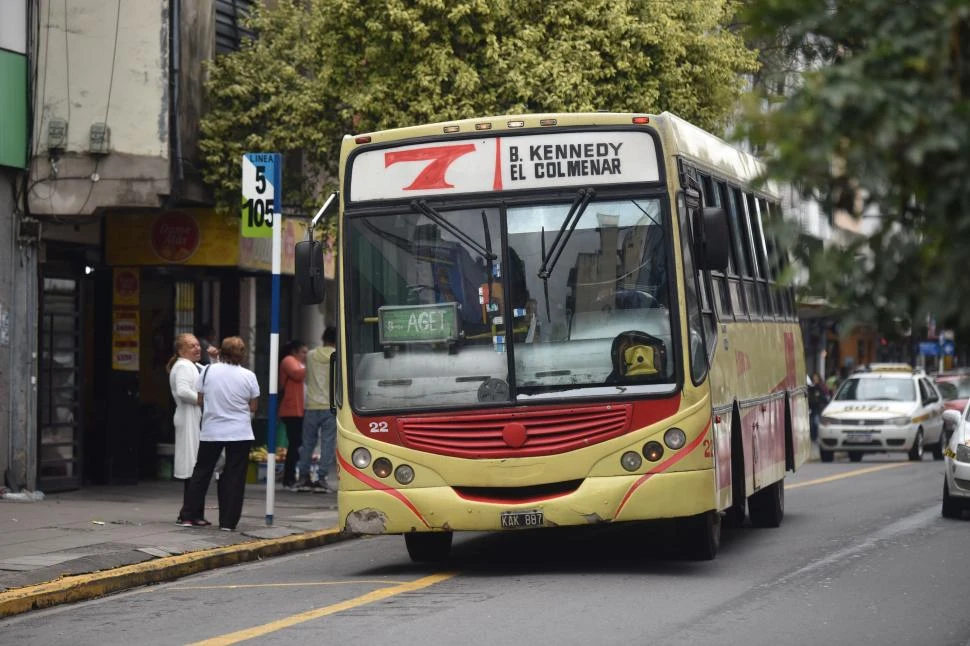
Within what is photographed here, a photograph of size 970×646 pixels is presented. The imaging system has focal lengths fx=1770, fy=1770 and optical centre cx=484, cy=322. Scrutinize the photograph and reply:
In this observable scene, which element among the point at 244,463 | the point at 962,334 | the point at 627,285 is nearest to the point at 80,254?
the point at 244,463

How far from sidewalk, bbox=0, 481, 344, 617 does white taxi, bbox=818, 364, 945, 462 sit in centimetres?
1468

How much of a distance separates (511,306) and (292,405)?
9891 mm

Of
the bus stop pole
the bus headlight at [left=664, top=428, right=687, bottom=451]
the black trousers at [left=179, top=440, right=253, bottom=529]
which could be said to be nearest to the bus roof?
the bus headlight at [left=664, top=428, right=687, bottom=451]

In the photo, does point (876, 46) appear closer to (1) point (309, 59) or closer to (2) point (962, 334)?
(2) point (962, 334)

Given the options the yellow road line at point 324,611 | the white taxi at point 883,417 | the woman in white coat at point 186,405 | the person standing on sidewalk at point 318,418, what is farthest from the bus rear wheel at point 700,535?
the white taxi at point 883,417

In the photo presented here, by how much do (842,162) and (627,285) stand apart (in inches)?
245

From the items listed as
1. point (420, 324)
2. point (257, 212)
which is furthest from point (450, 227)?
point (257, 212)

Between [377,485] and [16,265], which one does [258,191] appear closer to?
[16,265]

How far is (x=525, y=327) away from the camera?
1218cm

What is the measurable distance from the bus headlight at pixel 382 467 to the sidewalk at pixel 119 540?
2.07 meters

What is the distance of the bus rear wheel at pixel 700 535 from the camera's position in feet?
42.1

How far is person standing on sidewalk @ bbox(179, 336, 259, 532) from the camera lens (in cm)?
1580

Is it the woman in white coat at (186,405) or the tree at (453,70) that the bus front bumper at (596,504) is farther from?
the tree at (453,70)

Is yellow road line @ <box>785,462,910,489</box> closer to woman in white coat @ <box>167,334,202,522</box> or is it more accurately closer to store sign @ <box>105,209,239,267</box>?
store sign @ <box>105,209,239,267</box>
